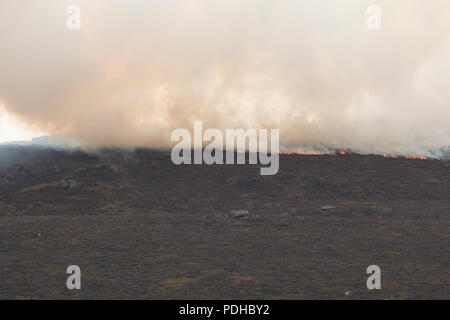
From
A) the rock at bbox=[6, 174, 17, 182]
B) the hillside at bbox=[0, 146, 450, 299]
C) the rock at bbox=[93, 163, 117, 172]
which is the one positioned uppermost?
the rock at bbox=[93, 163, 117, 172]

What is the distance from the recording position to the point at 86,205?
86125 mm

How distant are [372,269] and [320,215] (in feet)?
79.1

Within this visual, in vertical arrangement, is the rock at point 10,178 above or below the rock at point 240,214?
above

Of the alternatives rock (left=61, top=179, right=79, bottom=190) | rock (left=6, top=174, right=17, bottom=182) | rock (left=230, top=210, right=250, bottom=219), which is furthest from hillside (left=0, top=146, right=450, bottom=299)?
rock (left=230, top=210, right=250, bottom=219)

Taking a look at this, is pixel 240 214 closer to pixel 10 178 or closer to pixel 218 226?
pixel 218 226

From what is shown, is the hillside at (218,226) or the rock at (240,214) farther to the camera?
the rock at (240,214)

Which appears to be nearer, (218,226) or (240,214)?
(218,226)

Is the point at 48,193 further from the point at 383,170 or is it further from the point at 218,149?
the point at 383,170

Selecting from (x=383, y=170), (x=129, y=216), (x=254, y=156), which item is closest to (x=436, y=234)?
(x=383, y=170)

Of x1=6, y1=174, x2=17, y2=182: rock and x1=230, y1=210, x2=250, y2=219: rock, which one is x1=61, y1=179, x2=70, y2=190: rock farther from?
x1=230, y1=210, x2=250, y2=219: rock

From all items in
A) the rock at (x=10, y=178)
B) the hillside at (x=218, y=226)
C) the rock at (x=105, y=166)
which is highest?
the rock at (x=105, y=166)

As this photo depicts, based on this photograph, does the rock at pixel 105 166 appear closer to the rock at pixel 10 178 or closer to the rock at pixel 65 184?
the rock at pixel 65 184

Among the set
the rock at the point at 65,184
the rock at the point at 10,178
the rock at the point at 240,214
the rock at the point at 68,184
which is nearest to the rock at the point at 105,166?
the rock at the point at 68,184

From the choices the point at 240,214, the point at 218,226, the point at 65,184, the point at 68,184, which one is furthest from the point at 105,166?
the point at 218,226
